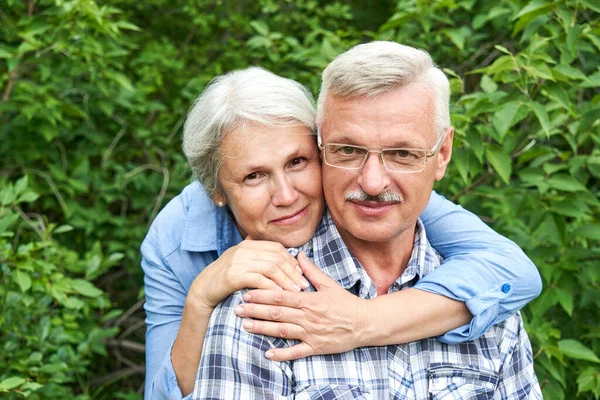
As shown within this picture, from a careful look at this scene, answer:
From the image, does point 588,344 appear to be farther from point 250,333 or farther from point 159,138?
point 159,138

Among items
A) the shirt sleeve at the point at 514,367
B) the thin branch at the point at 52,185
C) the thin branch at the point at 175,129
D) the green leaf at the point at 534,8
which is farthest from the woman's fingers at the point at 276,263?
the thin branch at the point at 175,129

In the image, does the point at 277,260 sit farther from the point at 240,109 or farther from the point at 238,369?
Answer: the point at 240,109

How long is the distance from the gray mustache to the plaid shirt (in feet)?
0.60

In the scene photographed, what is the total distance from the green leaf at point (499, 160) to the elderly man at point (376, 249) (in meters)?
0.70

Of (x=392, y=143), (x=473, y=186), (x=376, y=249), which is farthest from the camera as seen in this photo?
(x=473, y=186)

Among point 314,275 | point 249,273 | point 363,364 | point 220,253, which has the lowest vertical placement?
point 363,364

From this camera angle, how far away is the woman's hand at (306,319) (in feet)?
6.02

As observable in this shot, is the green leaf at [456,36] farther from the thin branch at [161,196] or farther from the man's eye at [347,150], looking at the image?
the thin branch at [161,196]

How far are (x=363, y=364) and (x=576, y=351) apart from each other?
126 centimetres

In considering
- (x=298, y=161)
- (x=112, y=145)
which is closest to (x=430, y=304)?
(x=298, y=161)

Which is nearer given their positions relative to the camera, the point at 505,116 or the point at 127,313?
the point at 505,116

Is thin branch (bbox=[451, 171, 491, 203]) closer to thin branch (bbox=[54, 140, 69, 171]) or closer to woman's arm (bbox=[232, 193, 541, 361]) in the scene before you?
woman's arm (bbox=[232, 193, 541, 361])

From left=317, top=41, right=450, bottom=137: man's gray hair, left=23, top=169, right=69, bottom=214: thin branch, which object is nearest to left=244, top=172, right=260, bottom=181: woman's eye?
left=317, top=41, right=450, bottom=137: man's gray hair

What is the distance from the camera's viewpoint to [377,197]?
1980 mm
